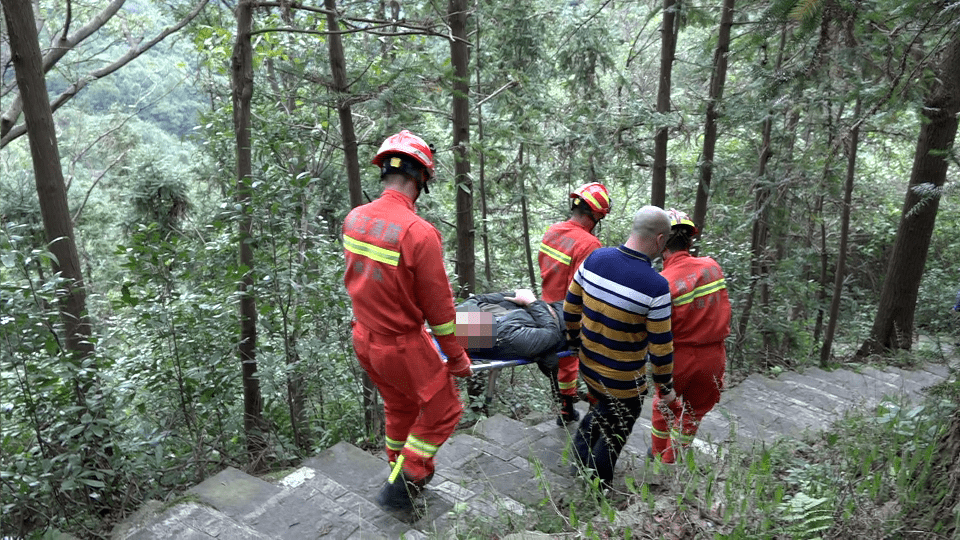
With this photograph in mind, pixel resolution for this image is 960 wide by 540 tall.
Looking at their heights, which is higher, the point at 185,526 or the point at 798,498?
the point at 798,498

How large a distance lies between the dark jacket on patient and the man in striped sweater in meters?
0.44

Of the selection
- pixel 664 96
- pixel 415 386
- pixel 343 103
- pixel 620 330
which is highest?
pixel 664 96

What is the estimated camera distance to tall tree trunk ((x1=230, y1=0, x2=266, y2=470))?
5035 mm

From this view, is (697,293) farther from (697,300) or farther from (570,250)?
(570,250)

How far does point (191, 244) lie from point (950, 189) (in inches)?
241

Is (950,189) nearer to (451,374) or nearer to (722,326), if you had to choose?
(722,326)

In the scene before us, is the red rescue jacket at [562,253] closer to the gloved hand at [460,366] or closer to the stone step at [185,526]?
the gloved hand at [460,366]

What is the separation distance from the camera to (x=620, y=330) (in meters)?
4.00

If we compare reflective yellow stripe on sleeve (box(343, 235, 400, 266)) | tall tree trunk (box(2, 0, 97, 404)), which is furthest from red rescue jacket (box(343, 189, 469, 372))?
tall tree trunk (box(2, 0, 97, 404))

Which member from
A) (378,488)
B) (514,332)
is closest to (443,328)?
(514,332)

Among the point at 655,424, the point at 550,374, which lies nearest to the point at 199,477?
the point at 550,374

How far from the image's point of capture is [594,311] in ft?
13.4

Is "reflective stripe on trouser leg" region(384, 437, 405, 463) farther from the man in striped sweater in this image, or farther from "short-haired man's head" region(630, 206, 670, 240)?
"short-haired man's head" region(630, 206, 670, 240)

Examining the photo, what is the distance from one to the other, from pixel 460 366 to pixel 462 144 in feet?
13.3
